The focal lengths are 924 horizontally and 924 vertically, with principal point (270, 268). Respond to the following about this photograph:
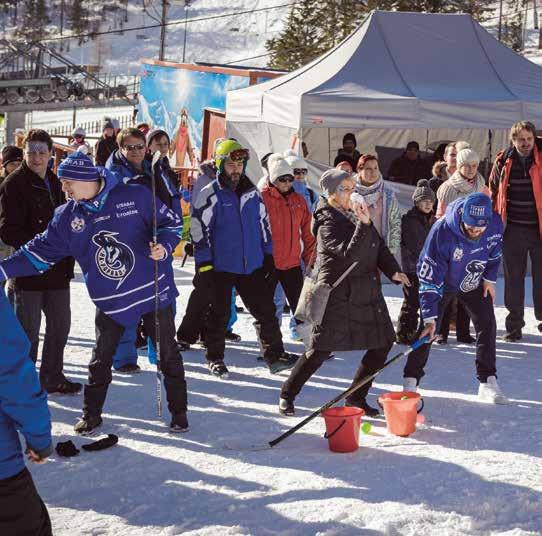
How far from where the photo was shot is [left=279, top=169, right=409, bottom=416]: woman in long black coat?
5453 millimetres

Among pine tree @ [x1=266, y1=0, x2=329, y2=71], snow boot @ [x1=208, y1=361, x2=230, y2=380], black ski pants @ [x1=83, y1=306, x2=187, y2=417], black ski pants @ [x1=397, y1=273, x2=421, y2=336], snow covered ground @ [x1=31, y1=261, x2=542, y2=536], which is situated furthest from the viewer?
pine tree @ [x1=266, y1=0, x2=329, y2=71]

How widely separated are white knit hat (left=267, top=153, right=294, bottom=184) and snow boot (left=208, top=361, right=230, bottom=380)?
149 centimetres

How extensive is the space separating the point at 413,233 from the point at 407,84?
12.4ft

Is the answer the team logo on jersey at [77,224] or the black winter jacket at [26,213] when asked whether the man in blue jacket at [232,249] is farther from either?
the team logo on jersey at [77,224]

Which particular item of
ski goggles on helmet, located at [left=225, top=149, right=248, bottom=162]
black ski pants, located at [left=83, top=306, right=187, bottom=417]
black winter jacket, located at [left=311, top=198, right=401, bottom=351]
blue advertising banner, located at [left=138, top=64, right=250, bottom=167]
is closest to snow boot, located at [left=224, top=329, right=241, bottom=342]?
ski goggles on helmet, located at [left=225, top=149, right=248, bottom=162]

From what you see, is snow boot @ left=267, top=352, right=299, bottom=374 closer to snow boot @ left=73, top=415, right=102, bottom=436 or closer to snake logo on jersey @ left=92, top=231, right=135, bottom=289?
snow boot @ left=73, top=415, right=102, bottom=436

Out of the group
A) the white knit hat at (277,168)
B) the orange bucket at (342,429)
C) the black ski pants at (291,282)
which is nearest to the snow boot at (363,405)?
the orange bucket at (342,429)

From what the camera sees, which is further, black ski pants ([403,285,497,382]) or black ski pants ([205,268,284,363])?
black ski pants ([205,268,284,363])

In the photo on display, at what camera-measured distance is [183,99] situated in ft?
64.1

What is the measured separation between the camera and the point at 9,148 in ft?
23.6

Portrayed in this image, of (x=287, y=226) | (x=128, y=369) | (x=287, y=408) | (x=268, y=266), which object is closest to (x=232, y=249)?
(x=268, y=266)

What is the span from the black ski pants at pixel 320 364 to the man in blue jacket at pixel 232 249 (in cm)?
122

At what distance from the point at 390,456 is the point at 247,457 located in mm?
795

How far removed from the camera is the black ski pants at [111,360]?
5375 millimetres
